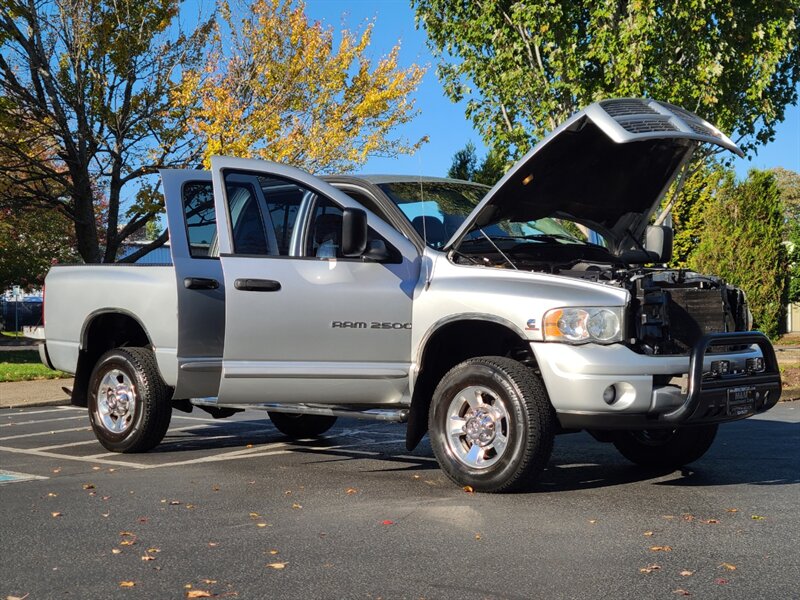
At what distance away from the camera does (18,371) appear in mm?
17828

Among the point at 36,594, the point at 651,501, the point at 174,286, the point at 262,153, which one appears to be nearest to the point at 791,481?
the point at 651,501

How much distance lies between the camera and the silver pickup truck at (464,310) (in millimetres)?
6348

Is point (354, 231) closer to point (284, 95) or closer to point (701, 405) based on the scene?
point (701, 405)

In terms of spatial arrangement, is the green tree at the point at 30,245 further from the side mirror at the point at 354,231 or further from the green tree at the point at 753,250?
the side mirror at the point at 354,231

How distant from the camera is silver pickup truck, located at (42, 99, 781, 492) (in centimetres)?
635

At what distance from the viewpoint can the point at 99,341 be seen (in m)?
9.02

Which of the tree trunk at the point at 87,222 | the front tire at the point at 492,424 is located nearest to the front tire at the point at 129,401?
the front tire at the point at 492,424

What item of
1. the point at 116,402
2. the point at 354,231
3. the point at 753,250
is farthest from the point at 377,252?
the point at 753,250

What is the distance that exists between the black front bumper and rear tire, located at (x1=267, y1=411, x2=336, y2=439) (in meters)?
3.61

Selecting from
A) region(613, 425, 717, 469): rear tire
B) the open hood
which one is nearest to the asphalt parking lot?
region(613, 425, 717, 469): rear tire

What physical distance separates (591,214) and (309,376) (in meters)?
2.48

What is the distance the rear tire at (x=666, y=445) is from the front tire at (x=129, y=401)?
3.55 metres

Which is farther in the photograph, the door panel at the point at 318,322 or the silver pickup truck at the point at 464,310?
the door panel at the point at 318,322

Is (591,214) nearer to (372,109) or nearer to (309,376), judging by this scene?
(309,376)
